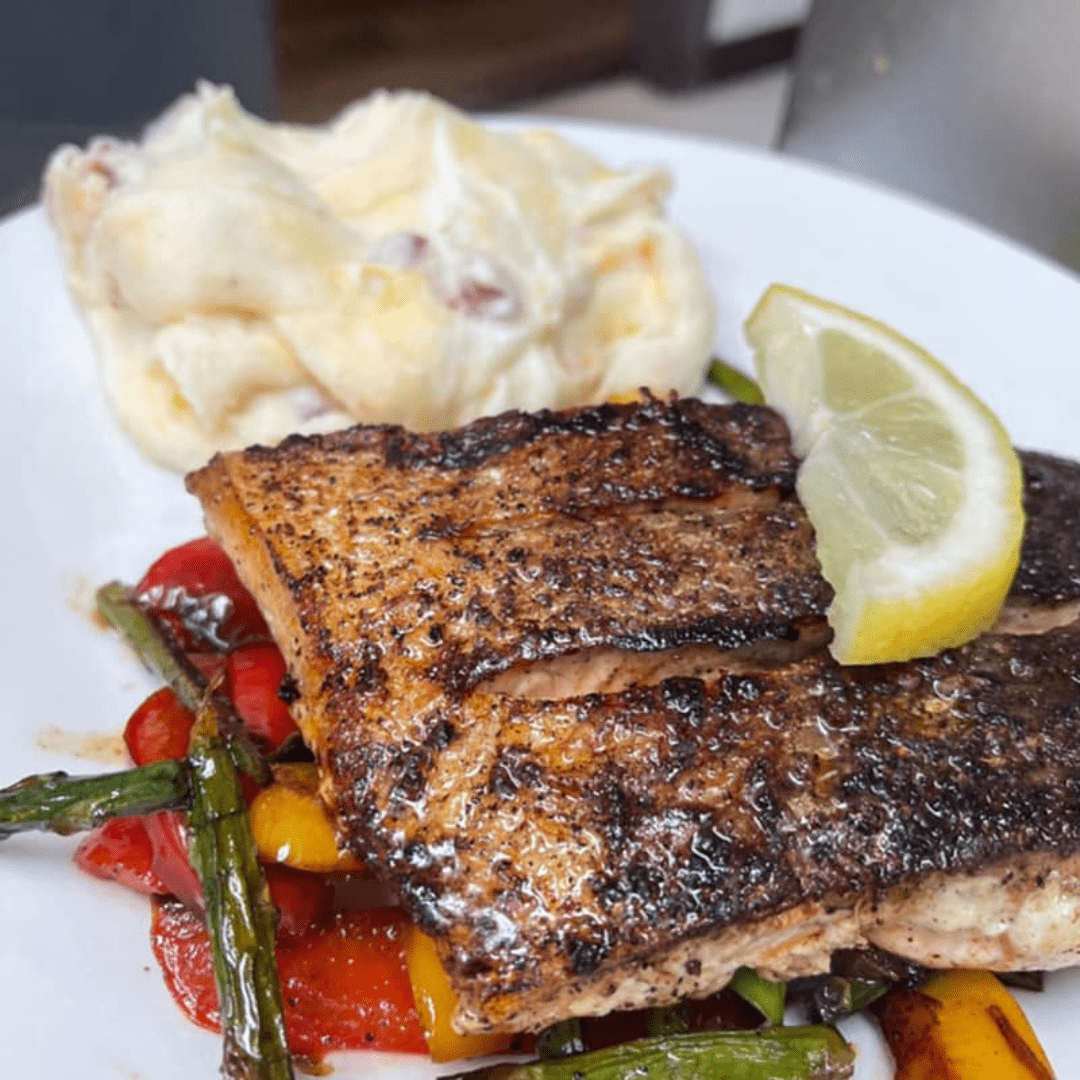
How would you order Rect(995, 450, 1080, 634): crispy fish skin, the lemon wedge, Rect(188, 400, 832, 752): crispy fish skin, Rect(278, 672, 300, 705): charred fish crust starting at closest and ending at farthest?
the lemon wedge, Rect(188, 400, 832, 752): crispy fish skin, Rect(278, 672, 300, 705): charred fish crust, Rect(995, 450, 1080, 634): crispy fish skin

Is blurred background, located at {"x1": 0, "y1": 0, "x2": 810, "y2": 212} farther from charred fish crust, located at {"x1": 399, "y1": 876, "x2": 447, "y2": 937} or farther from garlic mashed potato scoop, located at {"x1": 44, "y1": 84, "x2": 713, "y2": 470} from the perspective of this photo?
charred fish crust, located at {"x1": 399, "y1": 876, "x2": 447, "y2": 937}

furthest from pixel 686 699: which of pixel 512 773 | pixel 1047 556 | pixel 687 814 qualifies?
pixel 1047 556

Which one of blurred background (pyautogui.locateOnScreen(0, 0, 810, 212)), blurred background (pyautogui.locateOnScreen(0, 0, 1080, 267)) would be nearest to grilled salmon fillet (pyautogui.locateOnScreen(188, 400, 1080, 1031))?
blurred background (pyautogui.locateOnScreen(0, 0, 1080, 267))

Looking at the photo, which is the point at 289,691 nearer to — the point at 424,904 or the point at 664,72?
the point at 424,904

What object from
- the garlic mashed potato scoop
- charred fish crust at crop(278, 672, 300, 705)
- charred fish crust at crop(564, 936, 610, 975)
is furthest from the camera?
the garlic mashed potato scoop

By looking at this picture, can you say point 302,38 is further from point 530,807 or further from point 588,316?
point 530,807
